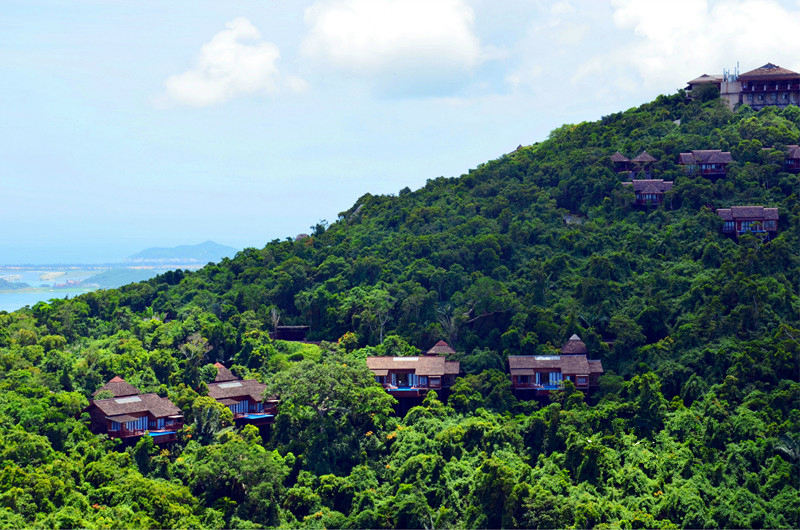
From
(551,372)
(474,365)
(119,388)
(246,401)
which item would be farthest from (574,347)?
(119,388)

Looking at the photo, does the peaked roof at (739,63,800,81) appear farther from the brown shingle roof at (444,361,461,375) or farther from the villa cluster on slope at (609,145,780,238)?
the brown shingle roof at (444,361,461,375)

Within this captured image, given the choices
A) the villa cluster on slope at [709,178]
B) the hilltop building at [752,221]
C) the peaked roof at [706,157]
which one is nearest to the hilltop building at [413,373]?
the hilltop building at [752,221]

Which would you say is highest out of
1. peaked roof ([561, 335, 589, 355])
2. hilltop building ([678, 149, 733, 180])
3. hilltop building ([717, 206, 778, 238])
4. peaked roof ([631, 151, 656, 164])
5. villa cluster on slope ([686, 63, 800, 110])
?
villa cluster on slope ([686, 63, 800, 110])

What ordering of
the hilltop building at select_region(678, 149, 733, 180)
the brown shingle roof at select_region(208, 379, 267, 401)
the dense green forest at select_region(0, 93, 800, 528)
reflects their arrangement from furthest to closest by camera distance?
the hilltop building at select_region(678, 149, 733, 180), the brown shingle roof at select_region(208, 379, 267, 401), the dense green forest at select_region(0, 93, 800, 528)

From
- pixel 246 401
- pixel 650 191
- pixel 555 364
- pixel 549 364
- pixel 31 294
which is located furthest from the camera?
pixel 31 294

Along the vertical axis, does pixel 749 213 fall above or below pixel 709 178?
below

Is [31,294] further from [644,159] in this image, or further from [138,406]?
[138,406]

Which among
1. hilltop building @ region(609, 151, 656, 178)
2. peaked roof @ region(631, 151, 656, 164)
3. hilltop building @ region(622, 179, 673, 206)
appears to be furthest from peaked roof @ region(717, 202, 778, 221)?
peaked roof @ region(631, 151, 656, 164)
